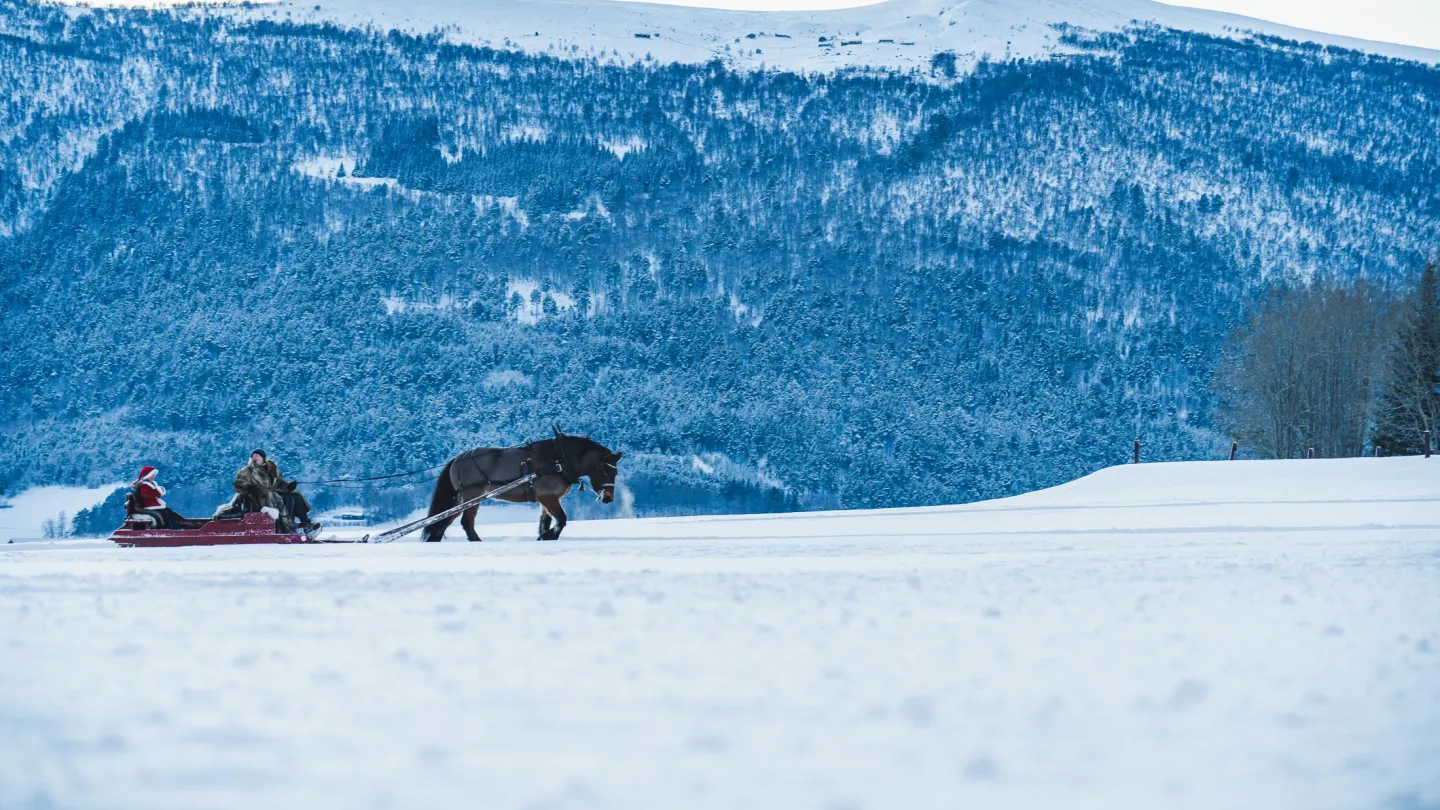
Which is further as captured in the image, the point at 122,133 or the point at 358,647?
the point at 122,133

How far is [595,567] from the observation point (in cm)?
1178

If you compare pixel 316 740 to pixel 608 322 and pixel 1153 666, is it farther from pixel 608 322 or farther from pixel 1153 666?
pixel 608 322

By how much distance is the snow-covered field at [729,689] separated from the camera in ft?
12.9

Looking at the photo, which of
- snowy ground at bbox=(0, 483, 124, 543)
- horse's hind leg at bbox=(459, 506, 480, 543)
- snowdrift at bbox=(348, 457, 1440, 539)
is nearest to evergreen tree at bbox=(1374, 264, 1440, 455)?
snowdrift at bbox=(348, 457, 1440, 539)

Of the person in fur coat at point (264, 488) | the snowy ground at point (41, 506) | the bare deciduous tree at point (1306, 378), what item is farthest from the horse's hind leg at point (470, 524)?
the snowy ground at point (41, 506)

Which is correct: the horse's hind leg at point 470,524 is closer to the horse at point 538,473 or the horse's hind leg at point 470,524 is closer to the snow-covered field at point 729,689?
the horse at point 538,473

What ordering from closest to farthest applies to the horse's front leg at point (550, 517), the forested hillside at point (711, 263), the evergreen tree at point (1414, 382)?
the horse's front leg at point (550, 517) < the evergreen tree at point (1414, 382) < the forested hillside at point (711, 263)

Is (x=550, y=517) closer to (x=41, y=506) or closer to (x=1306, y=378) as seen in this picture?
(x=1306, y=378)

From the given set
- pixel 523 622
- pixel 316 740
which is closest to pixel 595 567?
pixel 523 622

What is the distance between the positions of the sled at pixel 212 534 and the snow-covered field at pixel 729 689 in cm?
728

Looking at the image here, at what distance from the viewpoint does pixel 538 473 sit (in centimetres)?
1998

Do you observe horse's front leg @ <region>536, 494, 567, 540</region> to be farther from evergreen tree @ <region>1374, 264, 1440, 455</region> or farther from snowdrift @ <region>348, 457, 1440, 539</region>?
evergreen tree @ <region>1374, 264, 1440, 455</region>

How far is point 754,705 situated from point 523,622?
2605 millimetres

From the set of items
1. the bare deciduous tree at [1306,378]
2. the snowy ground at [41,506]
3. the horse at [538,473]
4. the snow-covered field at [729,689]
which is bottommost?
the snowy ground at [41,506]
